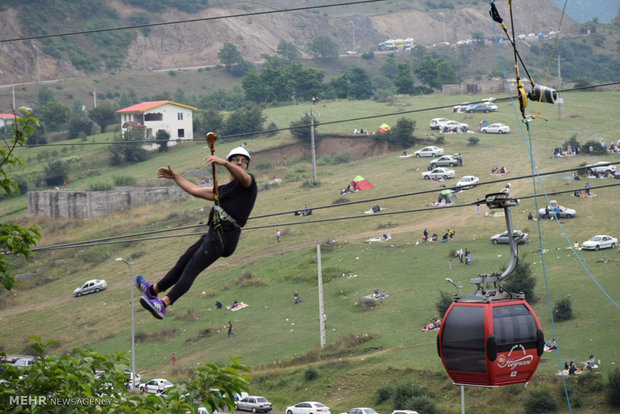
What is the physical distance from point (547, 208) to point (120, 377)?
189ft

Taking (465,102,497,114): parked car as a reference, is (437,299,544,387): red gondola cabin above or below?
below

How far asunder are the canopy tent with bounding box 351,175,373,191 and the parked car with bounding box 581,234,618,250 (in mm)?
28412

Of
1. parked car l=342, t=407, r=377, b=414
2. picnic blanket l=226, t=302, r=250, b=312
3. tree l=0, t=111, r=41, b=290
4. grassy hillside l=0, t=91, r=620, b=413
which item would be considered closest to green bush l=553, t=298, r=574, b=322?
grassy hillside l=0, t=91, r=620, b=413

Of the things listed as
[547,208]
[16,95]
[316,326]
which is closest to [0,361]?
[316,326]

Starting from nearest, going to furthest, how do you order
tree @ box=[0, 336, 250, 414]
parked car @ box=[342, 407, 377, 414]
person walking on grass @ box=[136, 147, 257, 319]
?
1. tree @ box=[0, 336, 250, 414]
2. person walking on grass @ box=[136, 147, 257, 319]
3. parked car @ box=[342, 407, 377, 414]

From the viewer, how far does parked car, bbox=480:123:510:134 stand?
320ft

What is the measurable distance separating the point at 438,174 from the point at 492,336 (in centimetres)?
6697

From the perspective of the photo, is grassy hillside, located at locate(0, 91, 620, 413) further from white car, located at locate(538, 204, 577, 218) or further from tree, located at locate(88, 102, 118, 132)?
tree, located at locate(88, 102, 118, 132)

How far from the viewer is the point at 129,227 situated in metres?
85.4

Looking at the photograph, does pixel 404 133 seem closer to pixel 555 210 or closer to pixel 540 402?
pixel 555 210

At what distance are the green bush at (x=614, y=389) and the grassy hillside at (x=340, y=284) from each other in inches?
17.9

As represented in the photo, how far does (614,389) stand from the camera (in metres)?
34.5

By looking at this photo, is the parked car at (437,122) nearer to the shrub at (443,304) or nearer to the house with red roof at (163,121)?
the house with red roof at (163,121)

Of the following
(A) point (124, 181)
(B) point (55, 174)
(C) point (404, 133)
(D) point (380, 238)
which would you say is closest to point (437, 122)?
(C) point (404, 133)
